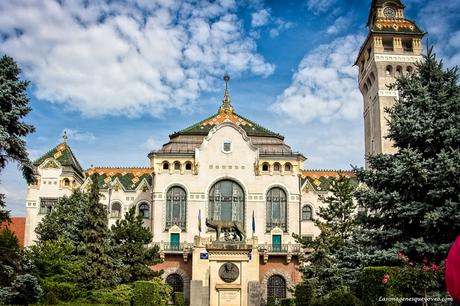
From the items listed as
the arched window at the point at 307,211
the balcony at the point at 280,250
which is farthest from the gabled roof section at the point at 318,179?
the balcony at the point at 280,250

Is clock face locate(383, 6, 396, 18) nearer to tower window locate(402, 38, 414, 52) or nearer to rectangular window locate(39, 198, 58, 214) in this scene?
tower window locate(402, 38, 414, 52)

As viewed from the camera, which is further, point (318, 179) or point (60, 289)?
point (318, 179)

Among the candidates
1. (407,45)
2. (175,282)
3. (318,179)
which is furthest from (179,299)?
(407,45)

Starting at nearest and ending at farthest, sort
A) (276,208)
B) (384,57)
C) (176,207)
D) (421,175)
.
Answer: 1. (421,175)
2. (176,207)
3. (276,208)
4. (384,57)

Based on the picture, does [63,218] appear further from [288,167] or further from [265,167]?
[288,167]

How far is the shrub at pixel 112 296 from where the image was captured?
27891 mm

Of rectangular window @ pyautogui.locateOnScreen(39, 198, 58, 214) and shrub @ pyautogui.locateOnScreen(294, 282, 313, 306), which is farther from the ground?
rectangular window @ pyautogui.locateOnScreen(39, 198, 58, 214)

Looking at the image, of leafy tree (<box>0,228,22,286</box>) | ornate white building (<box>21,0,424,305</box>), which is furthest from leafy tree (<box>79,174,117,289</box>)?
ornate white building (<box>21,0,424,305</box>)

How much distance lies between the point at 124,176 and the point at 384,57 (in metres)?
32.5

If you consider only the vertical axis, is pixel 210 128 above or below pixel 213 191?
above

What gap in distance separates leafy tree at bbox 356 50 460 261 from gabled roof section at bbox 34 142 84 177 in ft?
137

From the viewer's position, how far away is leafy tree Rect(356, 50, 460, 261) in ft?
51.6

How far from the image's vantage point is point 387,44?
193 feet

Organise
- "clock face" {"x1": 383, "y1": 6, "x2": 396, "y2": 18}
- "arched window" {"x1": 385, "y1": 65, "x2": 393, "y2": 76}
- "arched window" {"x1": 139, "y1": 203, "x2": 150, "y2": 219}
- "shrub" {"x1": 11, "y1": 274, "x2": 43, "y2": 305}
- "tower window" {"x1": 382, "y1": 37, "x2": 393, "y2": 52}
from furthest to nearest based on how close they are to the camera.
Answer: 1. "clock face" {"x1": 383, "y1": 6, "x2": 396, "y2": 18}
2. "tower window" {"x1": 382, "y1": 37, "x2": 393, "y2": 52}
3. "arched window" {"x1": 385, "y1": 65, "x2": 393, "y2": 76}
4. "arched window" {"x1": 139, "y1": 203, "x2": 150, "y2": 219}
5. "shrub" {"x1": 11, "y1": 274, "x2": 43, "y2": 305}
